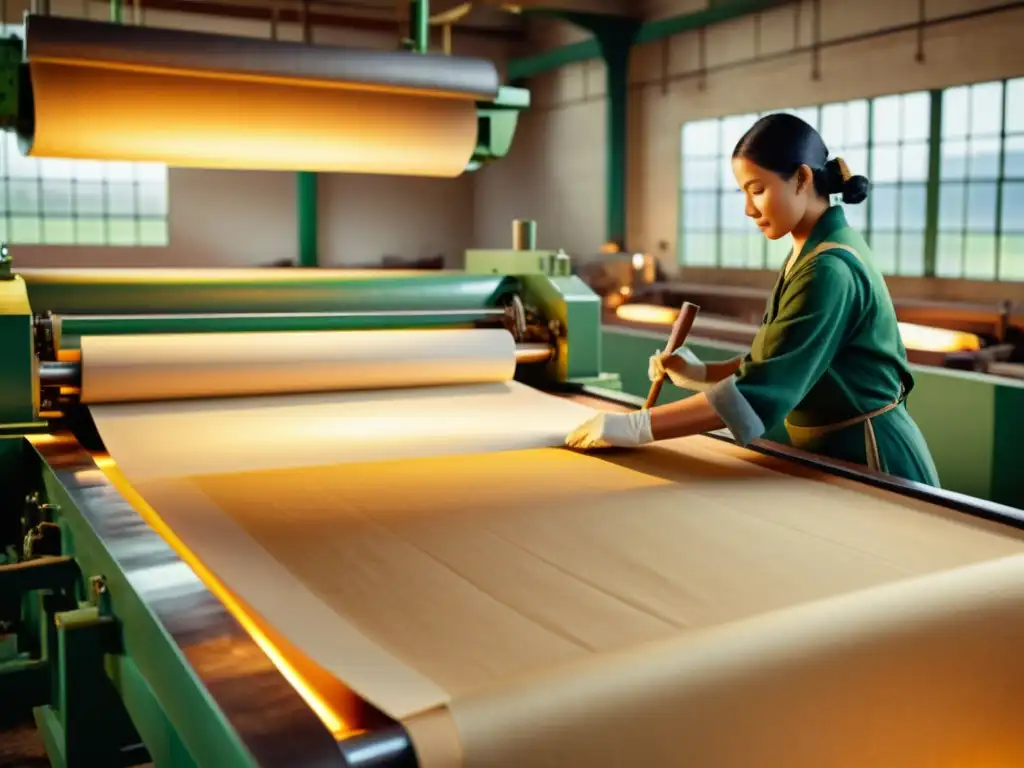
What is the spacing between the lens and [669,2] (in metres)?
8.59

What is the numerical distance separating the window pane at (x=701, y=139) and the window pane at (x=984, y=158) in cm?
246

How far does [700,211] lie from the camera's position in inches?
344

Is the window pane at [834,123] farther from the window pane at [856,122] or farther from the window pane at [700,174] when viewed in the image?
the window pane at [700,174]

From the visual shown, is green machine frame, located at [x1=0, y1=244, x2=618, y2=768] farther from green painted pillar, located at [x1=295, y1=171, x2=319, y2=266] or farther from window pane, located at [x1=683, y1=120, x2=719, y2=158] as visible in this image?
green painted pillar, located at [x1=295, y1=171, x2=319, y2=266]

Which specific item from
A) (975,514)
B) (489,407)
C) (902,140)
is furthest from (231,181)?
(975,514)

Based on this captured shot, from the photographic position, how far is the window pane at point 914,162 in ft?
22.2

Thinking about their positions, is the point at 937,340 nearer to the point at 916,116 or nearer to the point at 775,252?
the point at 916,116

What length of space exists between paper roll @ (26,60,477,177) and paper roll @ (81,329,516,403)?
39 centimetres

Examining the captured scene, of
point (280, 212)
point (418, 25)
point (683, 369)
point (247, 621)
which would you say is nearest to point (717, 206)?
point (280, 212)

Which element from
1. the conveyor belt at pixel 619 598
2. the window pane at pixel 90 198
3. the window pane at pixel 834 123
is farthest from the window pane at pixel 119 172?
the conveyor belt at pixel 619 598

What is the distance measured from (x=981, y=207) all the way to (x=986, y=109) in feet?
1.85

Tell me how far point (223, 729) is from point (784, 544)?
726mm

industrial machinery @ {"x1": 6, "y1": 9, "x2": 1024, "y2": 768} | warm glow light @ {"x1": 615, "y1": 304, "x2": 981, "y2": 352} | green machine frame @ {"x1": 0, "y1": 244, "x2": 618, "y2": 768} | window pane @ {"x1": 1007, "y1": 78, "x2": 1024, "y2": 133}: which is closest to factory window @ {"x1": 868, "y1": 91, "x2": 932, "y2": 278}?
window pane @ {"x1": 1007, "y1": 78, "x2": 1024, "y2": 133}

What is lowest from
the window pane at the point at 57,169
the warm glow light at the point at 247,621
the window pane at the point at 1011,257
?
the warm glow light at the point at 247,621
